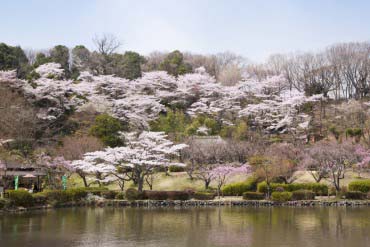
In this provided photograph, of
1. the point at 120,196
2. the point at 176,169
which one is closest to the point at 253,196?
the point at 120,196

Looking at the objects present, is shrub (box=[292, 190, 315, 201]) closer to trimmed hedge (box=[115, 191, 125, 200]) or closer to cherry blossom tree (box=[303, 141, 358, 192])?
cherry blossom tree (box=[303, 141, 358, 192])

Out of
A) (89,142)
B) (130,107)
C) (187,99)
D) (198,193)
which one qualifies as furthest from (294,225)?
(187,99)

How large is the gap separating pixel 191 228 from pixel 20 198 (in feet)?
41.1

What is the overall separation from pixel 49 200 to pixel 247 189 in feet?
46.7

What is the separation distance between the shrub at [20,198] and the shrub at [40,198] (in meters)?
0.54

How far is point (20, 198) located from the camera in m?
26.7

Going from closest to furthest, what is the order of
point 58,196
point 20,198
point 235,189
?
point 20,198 < point 58,196 < point 235,189

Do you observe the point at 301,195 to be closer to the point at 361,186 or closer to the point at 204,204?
the point at 361,186

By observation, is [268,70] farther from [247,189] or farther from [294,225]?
[294,225]

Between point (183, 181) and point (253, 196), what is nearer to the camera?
point (253, 196)

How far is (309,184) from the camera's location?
106ft

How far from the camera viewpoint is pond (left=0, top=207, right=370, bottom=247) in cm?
1591

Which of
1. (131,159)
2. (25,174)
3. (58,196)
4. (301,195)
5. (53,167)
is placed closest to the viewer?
(58,196)

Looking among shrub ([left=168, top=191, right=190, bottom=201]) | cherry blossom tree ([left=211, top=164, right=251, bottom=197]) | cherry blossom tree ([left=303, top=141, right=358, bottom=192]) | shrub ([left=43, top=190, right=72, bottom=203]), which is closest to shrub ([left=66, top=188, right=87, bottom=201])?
shrub ([left=43, top=190, right=72, bottom=203])
